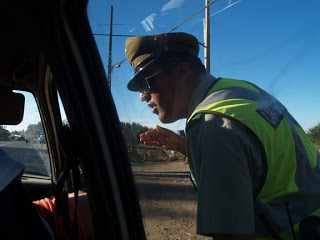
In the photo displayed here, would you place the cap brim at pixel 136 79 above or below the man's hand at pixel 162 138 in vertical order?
above

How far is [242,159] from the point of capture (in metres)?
0.87

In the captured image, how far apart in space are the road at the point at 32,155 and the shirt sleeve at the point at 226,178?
2384 mm

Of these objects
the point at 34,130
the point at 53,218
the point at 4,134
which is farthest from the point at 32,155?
the point at 53,218

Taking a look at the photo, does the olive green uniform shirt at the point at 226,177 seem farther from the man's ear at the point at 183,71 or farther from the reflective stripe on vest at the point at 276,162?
the man's ear at the point at 183,71

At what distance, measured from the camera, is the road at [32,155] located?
261 centimetres

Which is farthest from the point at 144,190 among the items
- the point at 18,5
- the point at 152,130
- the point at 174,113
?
the point at 18,5

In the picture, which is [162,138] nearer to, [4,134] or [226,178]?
[226,178]

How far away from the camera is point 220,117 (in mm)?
926

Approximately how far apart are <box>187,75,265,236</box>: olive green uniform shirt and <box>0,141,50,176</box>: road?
2381mm

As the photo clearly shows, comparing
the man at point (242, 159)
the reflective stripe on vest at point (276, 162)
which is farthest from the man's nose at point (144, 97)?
the reflective stripe on vest at point (276, 162)

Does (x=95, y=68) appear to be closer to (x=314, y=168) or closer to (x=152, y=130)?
(x=152, y=130)

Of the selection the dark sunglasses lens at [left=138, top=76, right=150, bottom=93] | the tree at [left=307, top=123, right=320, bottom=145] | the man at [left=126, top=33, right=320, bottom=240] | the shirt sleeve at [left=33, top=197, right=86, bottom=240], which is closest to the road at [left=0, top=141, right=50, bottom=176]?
the shirt sleeve at [left=33, top=197, right=86, bottom=240]

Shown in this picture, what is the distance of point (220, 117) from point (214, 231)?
1.41ft

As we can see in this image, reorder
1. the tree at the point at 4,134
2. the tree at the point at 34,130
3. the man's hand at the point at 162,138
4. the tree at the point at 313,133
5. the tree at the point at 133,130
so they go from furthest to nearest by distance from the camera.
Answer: the tree at the point at 34,130 < the tree at the point at 4,134 < the tree at the point at 313,133 < the man's hand at the point at 162,138 < the tree at the point at 133,130
